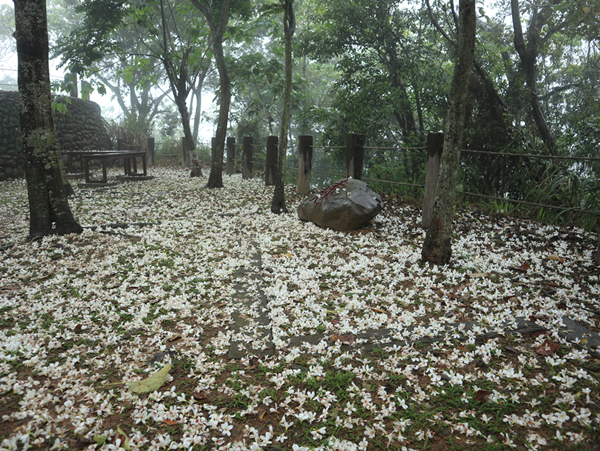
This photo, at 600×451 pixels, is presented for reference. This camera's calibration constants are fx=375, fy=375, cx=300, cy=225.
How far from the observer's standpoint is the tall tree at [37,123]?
166 inches

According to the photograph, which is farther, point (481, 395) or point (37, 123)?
point (37, 123)

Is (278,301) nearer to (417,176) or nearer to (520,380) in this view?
(520,380)

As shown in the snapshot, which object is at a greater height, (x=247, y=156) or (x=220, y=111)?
(x=220, y=111)

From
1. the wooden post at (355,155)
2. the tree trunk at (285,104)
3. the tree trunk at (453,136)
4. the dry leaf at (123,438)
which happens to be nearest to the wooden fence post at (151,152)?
the tree trunk at (285,104)

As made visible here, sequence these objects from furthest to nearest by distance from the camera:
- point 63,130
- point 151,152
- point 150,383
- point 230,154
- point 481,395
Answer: point 151,152, point 63,130, point 230,154, point 150,383, point 481,395

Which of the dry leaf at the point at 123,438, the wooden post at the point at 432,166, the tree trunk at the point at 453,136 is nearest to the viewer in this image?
the dry leaf at the point at 123,438

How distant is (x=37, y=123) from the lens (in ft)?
14.2

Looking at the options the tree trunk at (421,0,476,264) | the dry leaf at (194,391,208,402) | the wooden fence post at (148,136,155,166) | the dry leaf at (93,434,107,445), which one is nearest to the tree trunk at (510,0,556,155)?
the tree trunk at (421,0,476,264)

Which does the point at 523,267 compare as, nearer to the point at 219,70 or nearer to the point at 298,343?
the point at 298,343

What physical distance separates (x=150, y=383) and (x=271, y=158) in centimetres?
750

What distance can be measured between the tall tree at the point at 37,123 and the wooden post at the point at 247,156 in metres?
6.33

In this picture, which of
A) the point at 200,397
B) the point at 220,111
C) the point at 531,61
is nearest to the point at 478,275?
the point at 200,397

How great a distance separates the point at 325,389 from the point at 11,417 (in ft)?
5.13

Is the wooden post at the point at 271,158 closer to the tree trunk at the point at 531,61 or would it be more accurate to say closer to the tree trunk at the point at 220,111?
the tree trunk at the point at 220,111
